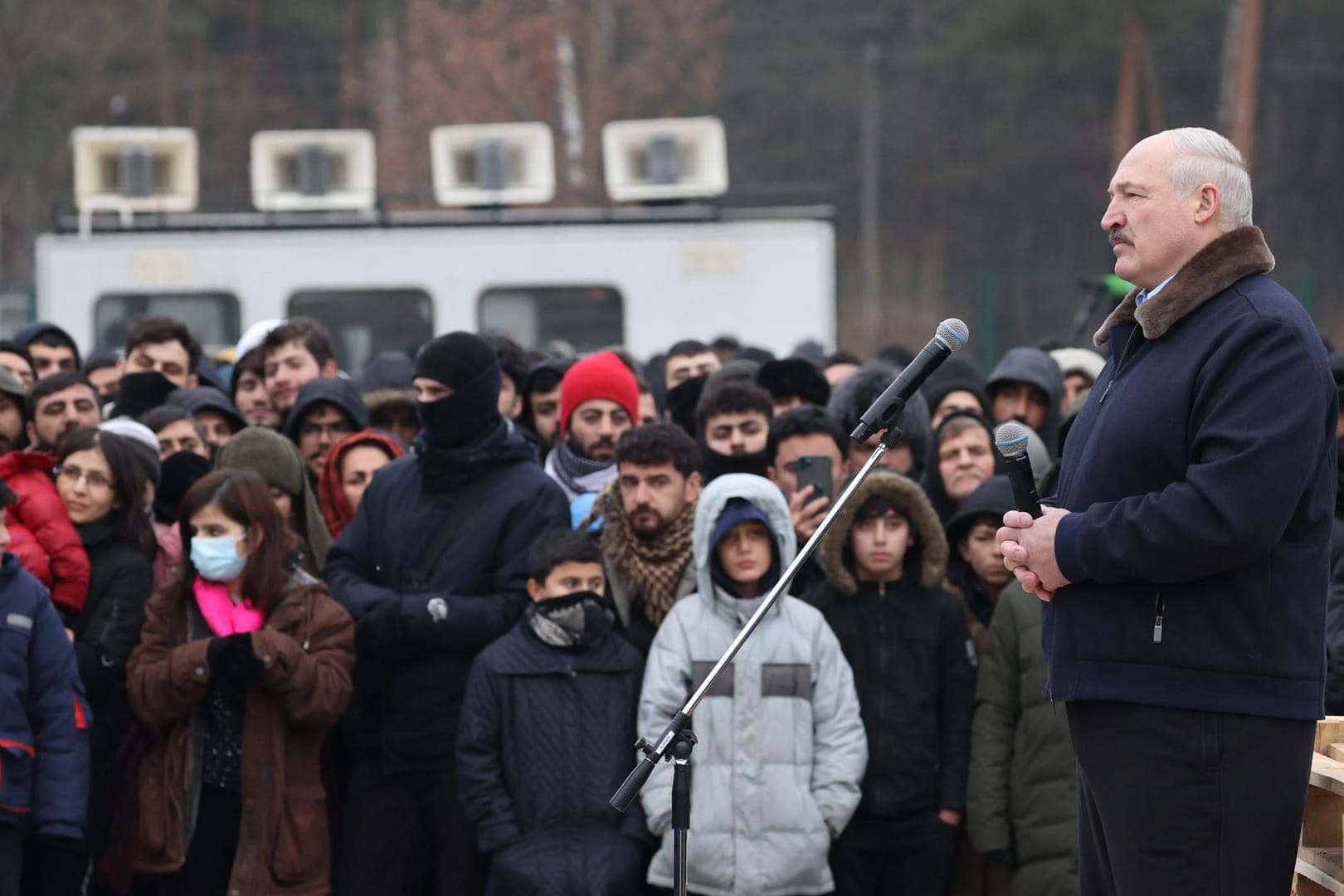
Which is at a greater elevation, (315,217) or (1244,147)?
(1244,147)

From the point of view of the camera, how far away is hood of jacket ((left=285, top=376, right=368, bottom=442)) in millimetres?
6965

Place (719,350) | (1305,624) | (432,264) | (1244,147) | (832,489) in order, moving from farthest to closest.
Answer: (1244,147), (432,264), (719,350), (832,489), (1305,624)

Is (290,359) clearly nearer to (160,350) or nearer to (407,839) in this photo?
(160,350)

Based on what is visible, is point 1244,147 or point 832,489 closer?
point 832,489

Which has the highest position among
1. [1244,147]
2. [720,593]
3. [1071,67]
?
[1071,67]

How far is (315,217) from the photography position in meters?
12.1

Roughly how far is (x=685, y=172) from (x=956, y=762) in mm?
7117

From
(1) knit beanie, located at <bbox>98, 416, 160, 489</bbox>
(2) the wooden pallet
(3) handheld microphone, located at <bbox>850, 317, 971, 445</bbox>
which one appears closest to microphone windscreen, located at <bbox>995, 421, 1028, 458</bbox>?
(3) handheld microphone, located at <bbox>850, 317, 971, 445</bbox>

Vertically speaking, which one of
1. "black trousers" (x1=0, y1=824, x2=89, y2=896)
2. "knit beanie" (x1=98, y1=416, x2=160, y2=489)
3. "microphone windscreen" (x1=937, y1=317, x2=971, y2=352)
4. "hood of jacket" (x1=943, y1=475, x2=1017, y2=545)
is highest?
"microphone windscreen" (x1=937, y1=317, x2=971, y2=352)

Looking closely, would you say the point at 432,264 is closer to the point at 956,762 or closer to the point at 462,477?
the point at 462,477

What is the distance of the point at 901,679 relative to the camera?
222 inches

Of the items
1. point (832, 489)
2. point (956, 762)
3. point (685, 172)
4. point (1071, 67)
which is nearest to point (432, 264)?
point (685, 172)

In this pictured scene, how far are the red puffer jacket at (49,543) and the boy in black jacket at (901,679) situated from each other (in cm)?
228

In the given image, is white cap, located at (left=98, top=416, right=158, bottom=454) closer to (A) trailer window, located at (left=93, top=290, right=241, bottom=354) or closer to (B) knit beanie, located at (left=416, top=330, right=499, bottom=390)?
(B) knit beanie, located at (left=416, top=330, right=499, bottom=390)
